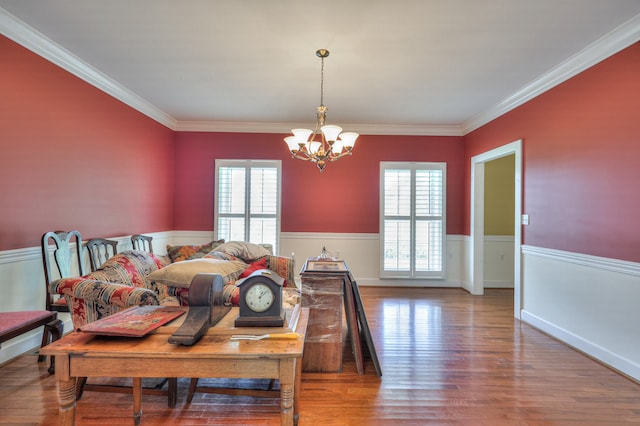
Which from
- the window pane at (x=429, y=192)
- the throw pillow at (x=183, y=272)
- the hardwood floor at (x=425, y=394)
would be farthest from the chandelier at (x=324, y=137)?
the window pane at (x=429, y=192)

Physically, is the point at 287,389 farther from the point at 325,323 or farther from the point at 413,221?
the point at 413,221

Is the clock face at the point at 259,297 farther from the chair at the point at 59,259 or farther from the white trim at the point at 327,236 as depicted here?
the white trim at the point at 327,236

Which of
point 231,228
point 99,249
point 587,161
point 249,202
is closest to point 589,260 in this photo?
point 587,161

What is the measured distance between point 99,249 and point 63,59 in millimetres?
2000

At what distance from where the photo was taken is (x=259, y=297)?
4.67 feet

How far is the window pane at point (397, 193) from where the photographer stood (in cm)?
540

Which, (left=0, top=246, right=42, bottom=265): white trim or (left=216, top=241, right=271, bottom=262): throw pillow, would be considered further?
(left=216, top=241, right=271, bottom=262): throw pillow

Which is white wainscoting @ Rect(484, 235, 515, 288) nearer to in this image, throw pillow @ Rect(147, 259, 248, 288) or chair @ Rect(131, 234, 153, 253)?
throw pillow @ Rect(147, 259, 248, 288)

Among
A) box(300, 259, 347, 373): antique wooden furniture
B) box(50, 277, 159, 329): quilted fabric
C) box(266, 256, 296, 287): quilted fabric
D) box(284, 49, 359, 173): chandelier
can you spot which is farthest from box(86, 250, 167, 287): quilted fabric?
box(284, 49, 359, 173): chandelier

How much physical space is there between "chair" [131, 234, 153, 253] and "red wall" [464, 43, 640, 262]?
504cm

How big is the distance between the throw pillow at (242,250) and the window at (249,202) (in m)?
1.65

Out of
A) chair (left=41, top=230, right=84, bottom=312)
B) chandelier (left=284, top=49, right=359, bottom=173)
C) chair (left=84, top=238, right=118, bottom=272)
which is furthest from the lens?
chair (left=84, top=238, right=118, bottom=272)

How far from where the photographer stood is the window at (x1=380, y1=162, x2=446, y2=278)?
17.7ft

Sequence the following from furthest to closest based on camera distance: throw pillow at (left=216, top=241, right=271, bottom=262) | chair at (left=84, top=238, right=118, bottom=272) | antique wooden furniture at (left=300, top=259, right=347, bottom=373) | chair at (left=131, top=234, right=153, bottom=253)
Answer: chair at (left=131, top=234, right=153, bottom=253)
throw pillow at (left=216, top=241, right=271, bottom=262)
chair at (left=84, top=238, right=118, bottom=272)
antique wooden furniture at (left=300, top=259, right=347, bottom=373)
